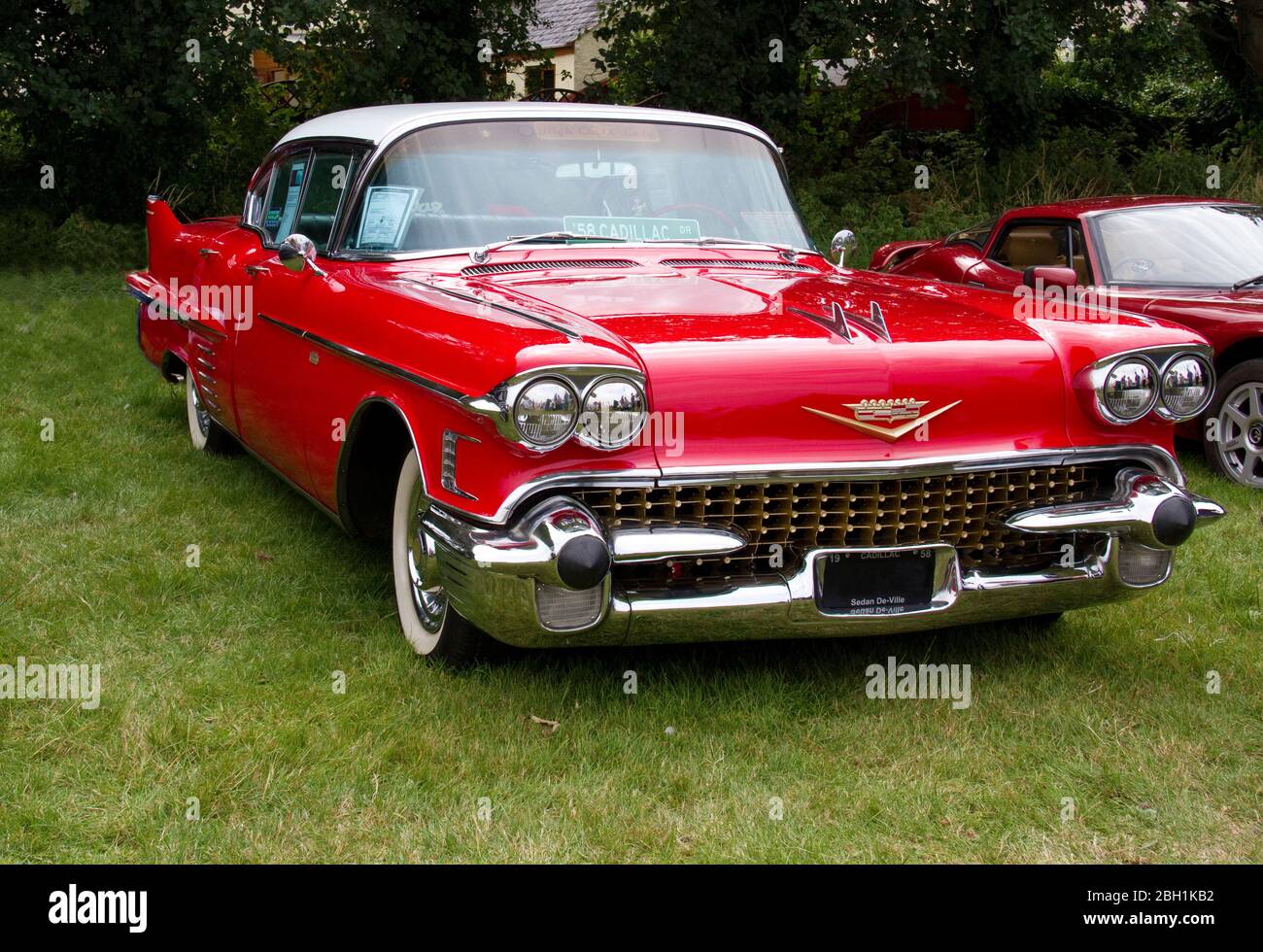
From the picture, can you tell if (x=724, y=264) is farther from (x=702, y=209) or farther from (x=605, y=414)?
(x=605, y=414)

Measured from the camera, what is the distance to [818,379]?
10.2 feet

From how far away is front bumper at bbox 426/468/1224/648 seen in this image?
2920mm

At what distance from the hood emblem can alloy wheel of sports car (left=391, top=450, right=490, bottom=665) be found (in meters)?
1.04

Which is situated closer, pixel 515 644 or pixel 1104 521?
pixel 515 644

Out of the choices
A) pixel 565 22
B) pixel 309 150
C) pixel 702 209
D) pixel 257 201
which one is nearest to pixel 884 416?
pixel 702 209

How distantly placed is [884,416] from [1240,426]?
3.53 metres

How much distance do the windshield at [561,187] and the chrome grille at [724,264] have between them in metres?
0.18

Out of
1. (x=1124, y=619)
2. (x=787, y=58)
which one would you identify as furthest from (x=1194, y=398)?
(x=787, y=58)

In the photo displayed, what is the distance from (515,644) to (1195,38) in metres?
12.6

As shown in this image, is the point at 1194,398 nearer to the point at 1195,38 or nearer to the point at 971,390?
the point at 971,390

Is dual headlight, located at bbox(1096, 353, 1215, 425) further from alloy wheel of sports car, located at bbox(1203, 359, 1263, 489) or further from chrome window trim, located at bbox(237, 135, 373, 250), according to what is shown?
alloy wheel of sports car, located at bbox(1203, 359, 1263, 489)

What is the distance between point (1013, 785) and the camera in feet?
9.73
